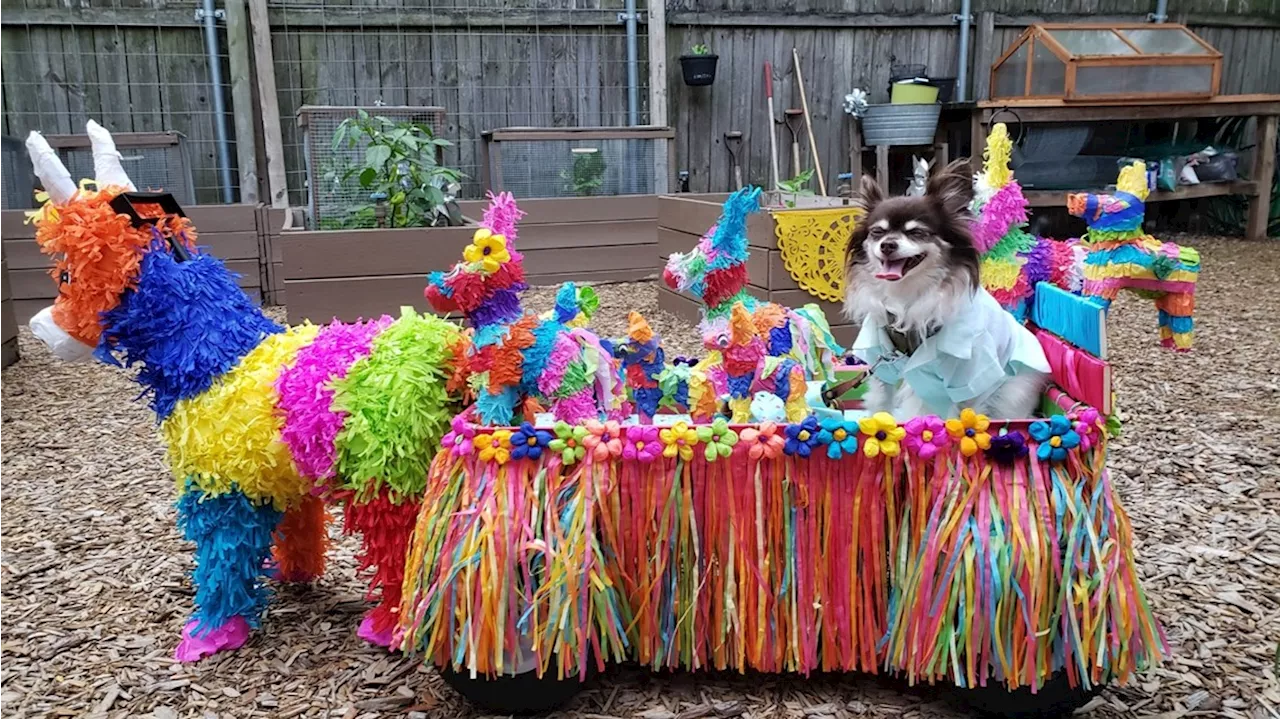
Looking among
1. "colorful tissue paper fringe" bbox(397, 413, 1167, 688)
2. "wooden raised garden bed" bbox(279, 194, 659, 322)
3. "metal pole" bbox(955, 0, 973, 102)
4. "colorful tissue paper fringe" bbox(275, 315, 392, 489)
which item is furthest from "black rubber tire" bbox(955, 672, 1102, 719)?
"metal pole" bbox(955, 0, 973, 102)

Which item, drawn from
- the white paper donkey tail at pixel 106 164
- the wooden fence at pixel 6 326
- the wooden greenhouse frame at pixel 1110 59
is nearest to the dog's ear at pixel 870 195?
the white paper donkey tail at pixel 106 164

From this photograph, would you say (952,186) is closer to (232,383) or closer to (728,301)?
(728,301)

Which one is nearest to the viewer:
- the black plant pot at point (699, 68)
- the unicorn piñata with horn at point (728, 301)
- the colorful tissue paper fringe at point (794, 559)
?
the colorful tissue paper fringe at point (794, 559)

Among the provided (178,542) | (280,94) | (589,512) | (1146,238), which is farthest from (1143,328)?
(280,94)

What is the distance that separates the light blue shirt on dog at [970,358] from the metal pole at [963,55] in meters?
6.68

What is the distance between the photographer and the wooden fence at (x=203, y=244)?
5.89m

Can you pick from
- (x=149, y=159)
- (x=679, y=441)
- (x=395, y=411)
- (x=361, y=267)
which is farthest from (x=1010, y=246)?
(x=149, y=159)

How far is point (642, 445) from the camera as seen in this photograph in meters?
1.89

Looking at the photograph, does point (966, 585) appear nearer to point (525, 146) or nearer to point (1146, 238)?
point (1146, 238)

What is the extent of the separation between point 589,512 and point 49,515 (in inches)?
93.9

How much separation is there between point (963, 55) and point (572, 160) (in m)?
3.83

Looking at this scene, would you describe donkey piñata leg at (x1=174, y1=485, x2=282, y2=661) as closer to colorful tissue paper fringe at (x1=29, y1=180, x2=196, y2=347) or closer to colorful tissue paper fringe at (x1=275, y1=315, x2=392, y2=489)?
colorful tissue paper fringe at (x1=275, y1=315, x2=392, y2=489)

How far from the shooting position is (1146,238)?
3051 millimetres

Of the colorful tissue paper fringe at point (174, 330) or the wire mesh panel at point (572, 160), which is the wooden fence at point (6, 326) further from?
the colorful tissue paper fringe at point (174, 330)
